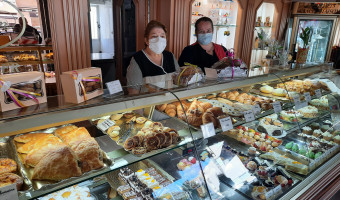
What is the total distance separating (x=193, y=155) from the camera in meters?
2.75

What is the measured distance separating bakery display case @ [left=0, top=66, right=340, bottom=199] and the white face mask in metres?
1.03

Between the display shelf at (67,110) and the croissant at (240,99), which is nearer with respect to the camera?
the display shelf at (67,110)

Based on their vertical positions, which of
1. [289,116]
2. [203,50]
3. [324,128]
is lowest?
[324,128]

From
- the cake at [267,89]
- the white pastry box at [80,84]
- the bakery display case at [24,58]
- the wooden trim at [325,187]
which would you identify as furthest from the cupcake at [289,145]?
the bakery display case at [24,58]

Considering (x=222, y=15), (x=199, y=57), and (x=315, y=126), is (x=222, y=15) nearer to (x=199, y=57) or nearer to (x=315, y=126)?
(x=199, y=57)

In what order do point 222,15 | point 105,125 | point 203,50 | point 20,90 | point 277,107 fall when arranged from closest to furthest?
point 20,90 < point 105,125 < point 277,107 < point 203,50 < point 222,15

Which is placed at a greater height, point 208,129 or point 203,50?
point 203,50

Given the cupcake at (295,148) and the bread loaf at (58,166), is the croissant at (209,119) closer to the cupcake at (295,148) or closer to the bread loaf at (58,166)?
the bread loaf at (58,166)

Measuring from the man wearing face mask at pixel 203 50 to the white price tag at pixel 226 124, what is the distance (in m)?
1.92

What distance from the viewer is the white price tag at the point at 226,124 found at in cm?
222

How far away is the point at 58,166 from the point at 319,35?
9.99m

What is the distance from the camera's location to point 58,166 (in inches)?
→ 57.5

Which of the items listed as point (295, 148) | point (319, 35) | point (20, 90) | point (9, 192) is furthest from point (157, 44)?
point (319, 35)

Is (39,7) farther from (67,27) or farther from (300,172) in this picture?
(300,172)
